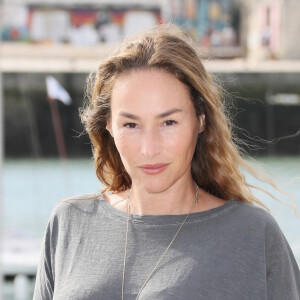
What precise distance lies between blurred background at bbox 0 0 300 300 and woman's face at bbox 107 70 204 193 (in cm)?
535

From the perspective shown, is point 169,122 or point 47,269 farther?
point 47,269

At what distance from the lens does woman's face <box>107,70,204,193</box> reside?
1.42 meters

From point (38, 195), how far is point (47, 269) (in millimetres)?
12946

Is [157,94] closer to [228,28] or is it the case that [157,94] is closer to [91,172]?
[91,172]

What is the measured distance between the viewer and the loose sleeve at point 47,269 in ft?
5.11

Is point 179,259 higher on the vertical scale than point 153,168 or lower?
lower

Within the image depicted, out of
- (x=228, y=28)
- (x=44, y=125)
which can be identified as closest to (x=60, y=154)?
(x=44, y=125)

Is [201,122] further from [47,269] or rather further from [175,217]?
[47,269]

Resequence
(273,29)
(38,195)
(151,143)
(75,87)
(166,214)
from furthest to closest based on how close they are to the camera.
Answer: (273,29), (75,87), (38,195), (166,214), (151,143)

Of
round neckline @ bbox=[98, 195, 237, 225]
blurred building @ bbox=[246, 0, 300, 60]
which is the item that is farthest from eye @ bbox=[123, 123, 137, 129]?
blurred building @ bbox=[246, 0, 300, 60]

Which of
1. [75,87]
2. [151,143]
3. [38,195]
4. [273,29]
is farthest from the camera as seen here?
[273,29]

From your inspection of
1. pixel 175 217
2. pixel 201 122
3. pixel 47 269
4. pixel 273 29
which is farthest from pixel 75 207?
pixel 273 29

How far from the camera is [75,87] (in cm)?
1697

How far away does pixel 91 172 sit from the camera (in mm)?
16266
